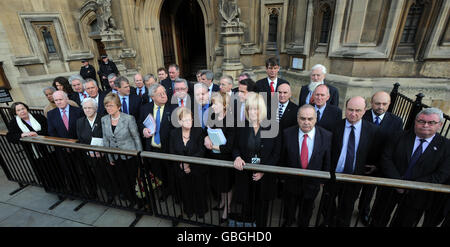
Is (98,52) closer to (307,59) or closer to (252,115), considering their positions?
(307,59)

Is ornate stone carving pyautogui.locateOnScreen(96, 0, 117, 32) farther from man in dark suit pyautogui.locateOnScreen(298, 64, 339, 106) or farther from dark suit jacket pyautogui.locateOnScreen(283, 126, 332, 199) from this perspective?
dark suit jacket pyautogui.locateOnScreen(283, 126, 332, 199)

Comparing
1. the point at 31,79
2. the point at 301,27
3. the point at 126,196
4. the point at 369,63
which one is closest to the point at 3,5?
the point at 31,79

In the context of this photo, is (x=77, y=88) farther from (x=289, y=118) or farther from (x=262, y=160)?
(x=289, y=118)

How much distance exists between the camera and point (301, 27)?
754cm

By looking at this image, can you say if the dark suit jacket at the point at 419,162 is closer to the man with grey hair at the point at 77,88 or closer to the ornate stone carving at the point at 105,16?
the man with grey hair at the point at 77,88

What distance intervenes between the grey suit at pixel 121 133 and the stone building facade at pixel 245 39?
551 cm

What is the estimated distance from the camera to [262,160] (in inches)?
96.0

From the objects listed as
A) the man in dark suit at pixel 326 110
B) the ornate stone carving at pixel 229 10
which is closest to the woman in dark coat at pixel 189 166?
the man in dark suit at pixel 326 110

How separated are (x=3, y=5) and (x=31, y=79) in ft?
10.4

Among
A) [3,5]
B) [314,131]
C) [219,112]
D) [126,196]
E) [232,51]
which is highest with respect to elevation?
[3,5]

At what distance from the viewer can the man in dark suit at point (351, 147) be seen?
2.35 meters

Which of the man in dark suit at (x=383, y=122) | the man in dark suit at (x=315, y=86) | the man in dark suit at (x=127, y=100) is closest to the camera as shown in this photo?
the man in dark suit at (x=383, y=122)

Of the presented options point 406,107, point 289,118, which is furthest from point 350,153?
point 406,107
